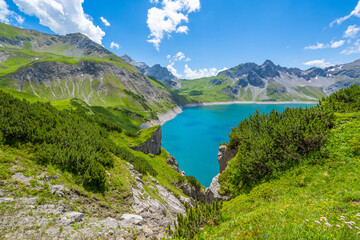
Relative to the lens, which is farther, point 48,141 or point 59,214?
point 48,141

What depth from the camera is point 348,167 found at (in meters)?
15.2

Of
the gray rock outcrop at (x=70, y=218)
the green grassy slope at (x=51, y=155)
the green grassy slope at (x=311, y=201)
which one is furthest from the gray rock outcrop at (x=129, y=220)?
the green grassy slope at (x=311, y=201)

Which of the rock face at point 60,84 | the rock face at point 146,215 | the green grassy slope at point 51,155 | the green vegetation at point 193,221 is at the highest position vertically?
Result: the rock face at point 60,84

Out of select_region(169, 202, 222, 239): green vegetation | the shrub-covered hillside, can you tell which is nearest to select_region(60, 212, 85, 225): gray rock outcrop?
the shrub-covered hillside

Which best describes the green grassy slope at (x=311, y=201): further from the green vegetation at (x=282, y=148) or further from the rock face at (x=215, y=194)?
the rock face at (x=215, y=194)

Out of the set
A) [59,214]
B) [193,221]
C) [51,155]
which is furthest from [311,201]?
[51,155]

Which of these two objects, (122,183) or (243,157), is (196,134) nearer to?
(243,157)

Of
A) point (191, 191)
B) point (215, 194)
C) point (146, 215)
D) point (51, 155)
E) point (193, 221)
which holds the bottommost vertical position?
point (191, 191)

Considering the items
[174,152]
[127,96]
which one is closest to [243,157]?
[174,152]

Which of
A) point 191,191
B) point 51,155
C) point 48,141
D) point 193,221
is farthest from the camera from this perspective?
point 191,191

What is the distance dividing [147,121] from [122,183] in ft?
435

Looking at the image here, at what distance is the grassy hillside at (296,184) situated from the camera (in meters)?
7.93

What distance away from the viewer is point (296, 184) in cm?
1666

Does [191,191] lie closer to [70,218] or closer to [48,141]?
[70,218]
